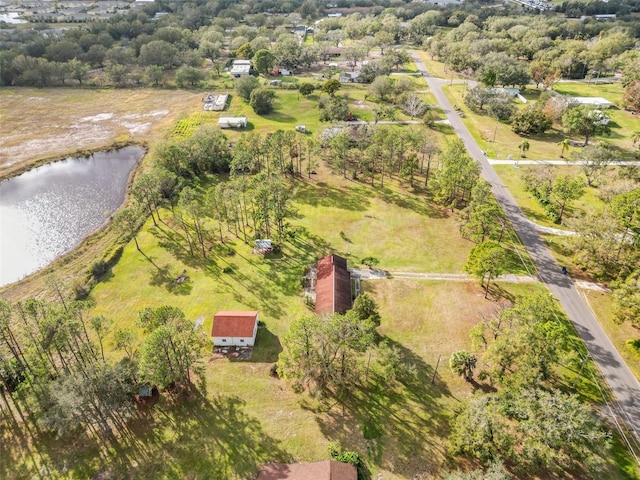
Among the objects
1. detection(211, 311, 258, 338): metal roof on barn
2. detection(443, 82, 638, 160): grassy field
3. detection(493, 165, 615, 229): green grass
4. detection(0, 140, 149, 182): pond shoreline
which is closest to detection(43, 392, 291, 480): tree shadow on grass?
detection(211, 311, 258, 338): metal roof on barn

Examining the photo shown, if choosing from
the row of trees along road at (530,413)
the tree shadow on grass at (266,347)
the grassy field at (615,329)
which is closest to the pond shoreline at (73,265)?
the tree shadow on grass at (266,347)

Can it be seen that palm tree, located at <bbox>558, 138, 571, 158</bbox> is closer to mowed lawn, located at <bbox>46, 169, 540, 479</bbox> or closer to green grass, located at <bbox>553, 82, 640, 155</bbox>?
green grass, located at <bbox>553, 82, 640, 155</bbox>

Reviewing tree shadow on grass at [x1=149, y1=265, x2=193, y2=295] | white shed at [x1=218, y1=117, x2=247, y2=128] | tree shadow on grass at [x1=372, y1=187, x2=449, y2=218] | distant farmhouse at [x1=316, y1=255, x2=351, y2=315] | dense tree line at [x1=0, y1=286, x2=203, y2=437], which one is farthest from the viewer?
white shed at [x1=218, y1=117, x2=247, y2=128]

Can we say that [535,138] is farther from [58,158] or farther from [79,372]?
[58,158]

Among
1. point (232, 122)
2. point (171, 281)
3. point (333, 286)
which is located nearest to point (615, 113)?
point (232, 122)

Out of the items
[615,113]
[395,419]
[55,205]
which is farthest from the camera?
[615,113]
